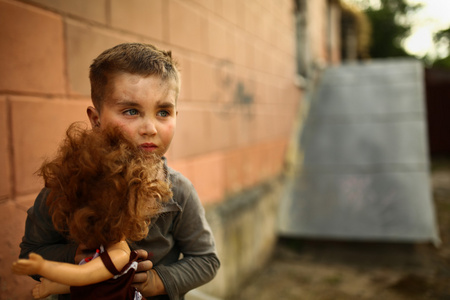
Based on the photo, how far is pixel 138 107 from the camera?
111 centimetres

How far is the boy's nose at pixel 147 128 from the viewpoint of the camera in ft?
3.62

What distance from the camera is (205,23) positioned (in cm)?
314

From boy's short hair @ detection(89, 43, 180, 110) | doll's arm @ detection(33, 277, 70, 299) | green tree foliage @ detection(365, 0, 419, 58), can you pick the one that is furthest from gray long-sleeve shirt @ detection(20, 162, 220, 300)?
green tree foliage @ detection(365, 0, 419, 58)

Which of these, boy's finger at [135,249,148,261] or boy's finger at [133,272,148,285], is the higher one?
boy's finger at [135,249,148,261]

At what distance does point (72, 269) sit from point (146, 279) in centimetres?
26

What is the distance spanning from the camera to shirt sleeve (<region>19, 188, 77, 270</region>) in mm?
1070

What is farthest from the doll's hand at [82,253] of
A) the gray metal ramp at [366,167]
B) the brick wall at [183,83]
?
the gray metal ramp at [366,167]

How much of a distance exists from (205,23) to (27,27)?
73.0 inches

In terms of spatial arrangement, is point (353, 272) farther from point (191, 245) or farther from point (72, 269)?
point (72, 269)

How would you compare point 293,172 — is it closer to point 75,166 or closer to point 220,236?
point 220,236

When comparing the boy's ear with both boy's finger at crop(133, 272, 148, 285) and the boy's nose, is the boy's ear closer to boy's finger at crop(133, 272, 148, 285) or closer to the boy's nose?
the boy's nose

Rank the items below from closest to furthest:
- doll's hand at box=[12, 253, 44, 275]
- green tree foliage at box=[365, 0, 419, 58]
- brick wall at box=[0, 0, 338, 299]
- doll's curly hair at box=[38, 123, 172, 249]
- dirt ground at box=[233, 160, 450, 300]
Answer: doll's hand at box=[12, 253, 44, 275] < doll's curly hair at box=[38, 123, 172, 249] < brick wall at box=[0, 0, 338, 299] < dirt ground at box=[233, 160, 450, 300] < green tree foliage at box=[365, 0, 419, 58]

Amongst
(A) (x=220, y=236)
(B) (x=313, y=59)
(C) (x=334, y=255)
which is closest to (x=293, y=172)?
(C) (x=334, y=255)

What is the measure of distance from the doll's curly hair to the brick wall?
0.62 m
